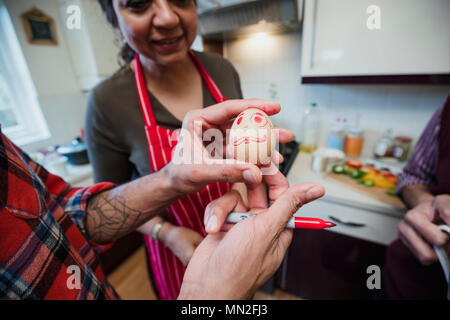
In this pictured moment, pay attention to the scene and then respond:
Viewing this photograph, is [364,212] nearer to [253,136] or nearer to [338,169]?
[338,169]

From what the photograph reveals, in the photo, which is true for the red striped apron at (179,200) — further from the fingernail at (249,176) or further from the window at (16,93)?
the window at (16,93)

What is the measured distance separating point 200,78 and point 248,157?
279 mm

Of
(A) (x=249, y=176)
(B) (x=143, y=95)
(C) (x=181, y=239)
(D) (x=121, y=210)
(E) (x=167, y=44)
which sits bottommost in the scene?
(C) (x=181, y=239)

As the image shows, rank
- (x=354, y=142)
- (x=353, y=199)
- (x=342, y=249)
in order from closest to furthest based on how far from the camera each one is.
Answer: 1. (x=353, y=199)
2. (x=342, y=249)
3. (x=354, y=142)

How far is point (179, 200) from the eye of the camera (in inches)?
22.0

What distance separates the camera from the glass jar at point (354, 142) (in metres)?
0.93

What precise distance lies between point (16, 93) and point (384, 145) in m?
1.89

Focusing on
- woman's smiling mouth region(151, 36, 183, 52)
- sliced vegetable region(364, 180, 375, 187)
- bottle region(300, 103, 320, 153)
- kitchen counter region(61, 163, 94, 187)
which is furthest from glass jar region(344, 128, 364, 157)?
kitchen counter region(61, 163, 94, 187)

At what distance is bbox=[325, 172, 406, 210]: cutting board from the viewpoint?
0.73 meters

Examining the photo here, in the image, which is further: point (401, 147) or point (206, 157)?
point (401, 147)

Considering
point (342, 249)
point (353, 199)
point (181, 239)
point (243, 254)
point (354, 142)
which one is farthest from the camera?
point (354, 142)

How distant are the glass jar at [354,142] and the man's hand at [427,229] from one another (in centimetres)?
43

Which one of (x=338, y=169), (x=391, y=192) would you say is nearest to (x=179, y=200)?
(x=338, y=169)
